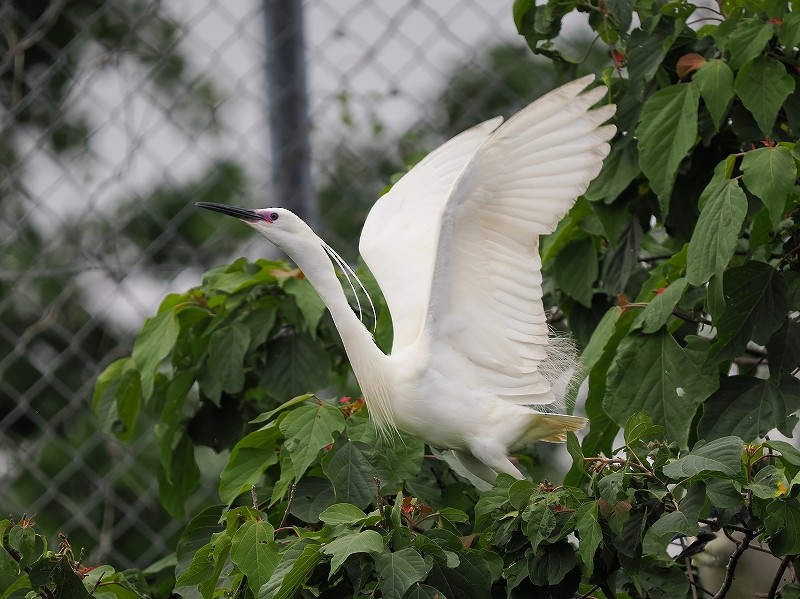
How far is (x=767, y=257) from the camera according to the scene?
1.88 meters

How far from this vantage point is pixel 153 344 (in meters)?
2.05

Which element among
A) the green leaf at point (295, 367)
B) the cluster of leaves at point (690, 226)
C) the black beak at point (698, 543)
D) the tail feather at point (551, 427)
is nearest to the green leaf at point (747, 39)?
the cluster of leaves at point (690, 226)

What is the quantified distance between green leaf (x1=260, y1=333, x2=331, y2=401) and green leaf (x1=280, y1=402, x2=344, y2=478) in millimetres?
347

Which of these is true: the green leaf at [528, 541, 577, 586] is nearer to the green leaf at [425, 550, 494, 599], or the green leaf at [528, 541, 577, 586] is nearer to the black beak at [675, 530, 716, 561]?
the green leaf at [425, 550, 494, 599]

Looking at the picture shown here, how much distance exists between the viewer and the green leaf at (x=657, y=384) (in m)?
1.81

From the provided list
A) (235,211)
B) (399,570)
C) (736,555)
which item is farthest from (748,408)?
(235,211)

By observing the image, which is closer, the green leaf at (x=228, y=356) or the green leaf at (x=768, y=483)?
the green leaf at (x=768, y=483)

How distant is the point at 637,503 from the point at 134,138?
143cm

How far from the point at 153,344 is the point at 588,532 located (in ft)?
2.91

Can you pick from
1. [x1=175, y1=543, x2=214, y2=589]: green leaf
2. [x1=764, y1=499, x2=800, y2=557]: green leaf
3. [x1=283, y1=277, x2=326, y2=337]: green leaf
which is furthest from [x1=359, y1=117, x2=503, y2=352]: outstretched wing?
[x1=764, y1=499, x2=800, y2=557]: green leaf

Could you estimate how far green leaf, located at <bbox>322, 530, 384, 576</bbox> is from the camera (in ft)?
4.51

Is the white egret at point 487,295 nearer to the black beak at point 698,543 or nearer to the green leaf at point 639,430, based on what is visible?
the black beak at point 698,543

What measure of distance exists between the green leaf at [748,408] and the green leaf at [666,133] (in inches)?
10.6

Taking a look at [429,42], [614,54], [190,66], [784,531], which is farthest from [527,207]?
[190,66]
